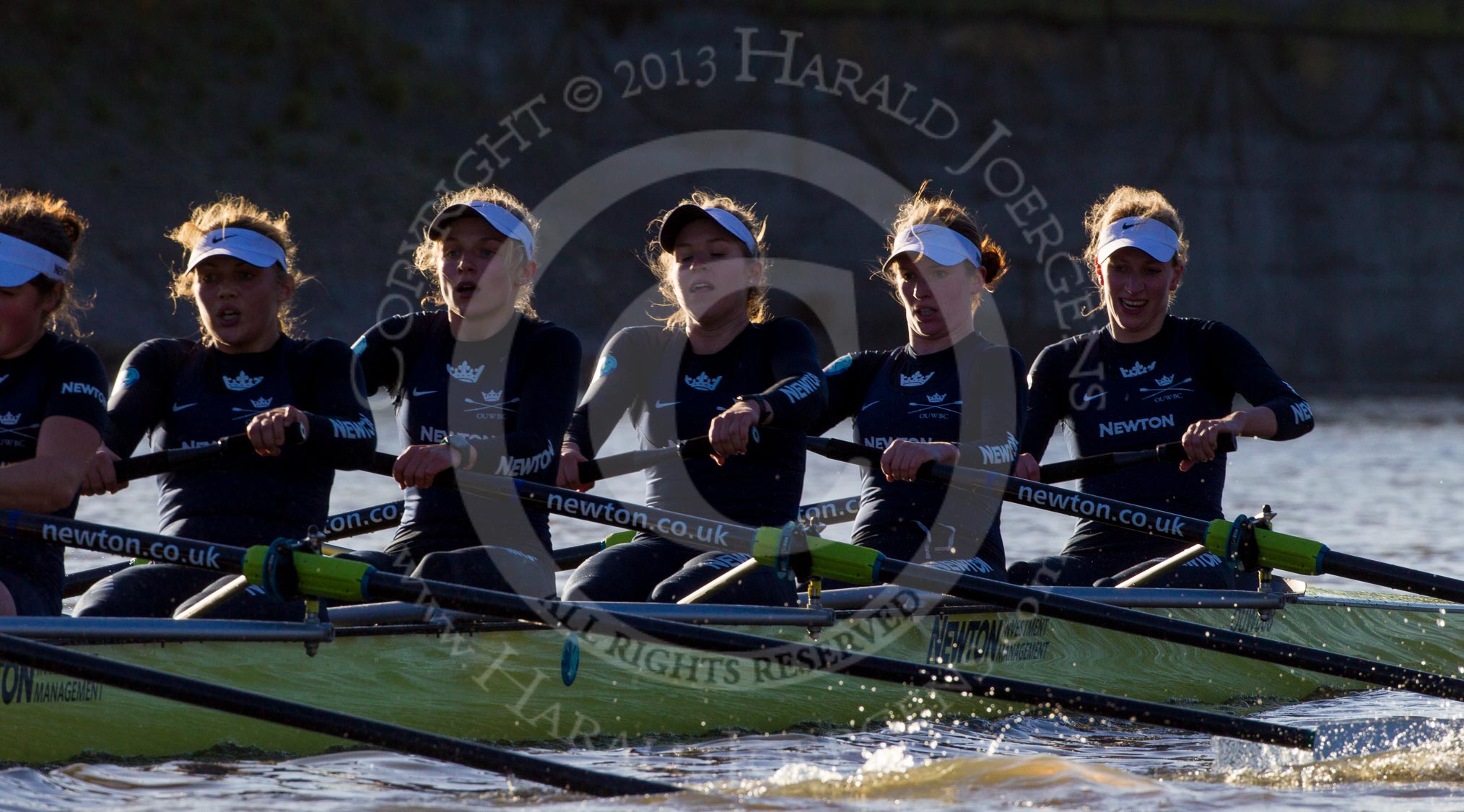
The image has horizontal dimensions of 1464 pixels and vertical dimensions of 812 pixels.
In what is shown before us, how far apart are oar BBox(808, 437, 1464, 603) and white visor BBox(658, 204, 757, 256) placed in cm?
72

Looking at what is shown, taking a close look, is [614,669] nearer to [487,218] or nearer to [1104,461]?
[487,218]

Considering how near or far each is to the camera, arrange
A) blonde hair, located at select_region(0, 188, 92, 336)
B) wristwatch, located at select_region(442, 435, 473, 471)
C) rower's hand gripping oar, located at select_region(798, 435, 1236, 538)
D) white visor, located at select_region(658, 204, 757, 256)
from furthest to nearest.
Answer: rower's hand gripping oar, located at select_region(798, 435, 1236, 538) < white visor, located at select_region(658, 204, 757, 256) < wristwatch, located at select_region(442, 435, 473, 471) < blonde hair, located at select_region(0, 188, 92, 336)

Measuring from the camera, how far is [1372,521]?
416 inches

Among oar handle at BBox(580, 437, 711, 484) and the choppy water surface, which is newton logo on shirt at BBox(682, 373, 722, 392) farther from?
the choppy water surface

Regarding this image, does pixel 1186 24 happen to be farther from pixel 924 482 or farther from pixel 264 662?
pixel 264 662

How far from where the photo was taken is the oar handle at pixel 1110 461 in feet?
17.8

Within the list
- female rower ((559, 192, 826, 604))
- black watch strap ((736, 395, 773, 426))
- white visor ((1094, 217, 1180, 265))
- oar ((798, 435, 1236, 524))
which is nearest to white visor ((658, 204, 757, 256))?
female rower ((559, 192, 826, 604))

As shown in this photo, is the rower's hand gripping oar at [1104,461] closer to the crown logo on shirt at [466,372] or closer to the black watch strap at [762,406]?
the black watch strap at [762,406]

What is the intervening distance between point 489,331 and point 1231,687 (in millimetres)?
2811

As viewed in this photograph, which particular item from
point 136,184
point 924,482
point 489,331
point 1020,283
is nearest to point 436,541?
point 489,331

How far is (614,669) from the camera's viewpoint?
465cm

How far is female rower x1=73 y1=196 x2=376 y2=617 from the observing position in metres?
4.45

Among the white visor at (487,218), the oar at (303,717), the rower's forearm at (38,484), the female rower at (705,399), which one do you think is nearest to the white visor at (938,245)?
the female rower at (705,399)

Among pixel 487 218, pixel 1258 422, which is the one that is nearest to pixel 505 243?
pixel 487 218
